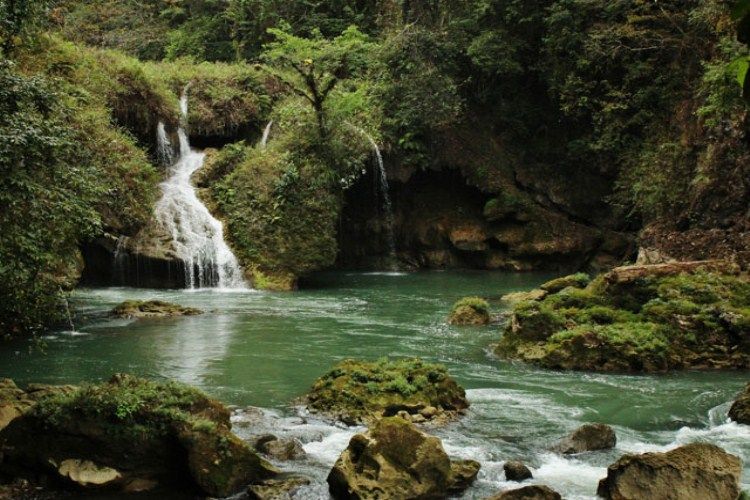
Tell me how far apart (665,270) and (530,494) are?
8341mm

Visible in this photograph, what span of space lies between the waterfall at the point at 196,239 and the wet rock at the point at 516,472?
1504 centimetres

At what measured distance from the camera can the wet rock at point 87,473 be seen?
6.91 metres

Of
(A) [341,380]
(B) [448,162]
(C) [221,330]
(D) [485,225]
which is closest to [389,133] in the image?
(B) [448,162]

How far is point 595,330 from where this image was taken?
12250 mm

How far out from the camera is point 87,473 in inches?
275

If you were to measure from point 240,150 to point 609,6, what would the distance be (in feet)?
40.2

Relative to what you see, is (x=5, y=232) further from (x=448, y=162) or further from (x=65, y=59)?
(x=448, y=162)

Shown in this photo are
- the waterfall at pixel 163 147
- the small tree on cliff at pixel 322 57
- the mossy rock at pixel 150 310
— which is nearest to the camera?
the mossy rock at pixel 150 310

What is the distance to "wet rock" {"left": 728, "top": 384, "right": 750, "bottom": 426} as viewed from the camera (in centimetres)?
888

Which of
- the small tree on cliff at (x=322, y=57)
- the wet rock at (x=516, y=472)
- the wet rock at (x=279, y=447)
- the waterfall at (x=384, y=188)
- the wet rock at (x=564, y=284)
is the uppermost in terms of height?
the small tree on cliff at (x=322, y=57)

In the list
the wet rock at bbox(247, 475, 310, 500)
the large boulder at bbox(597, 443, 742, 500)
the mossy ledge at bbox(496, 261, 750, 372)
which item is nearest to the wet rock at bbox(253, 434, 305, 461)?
the wet rock at bbox(247, 475, 310, 500)

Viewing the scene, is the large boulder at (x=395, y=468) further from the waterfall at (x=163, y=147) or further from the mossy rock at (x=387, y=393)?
the waterfall at (x=163, y=147)

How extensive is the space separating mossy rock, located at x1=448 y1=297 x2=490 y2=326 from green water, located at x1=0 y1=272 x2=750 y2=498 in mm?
397

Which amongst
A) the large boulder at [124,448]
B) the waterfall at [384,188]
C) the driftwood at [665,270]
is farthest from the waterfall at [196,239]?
the large boulder at [124,448]
